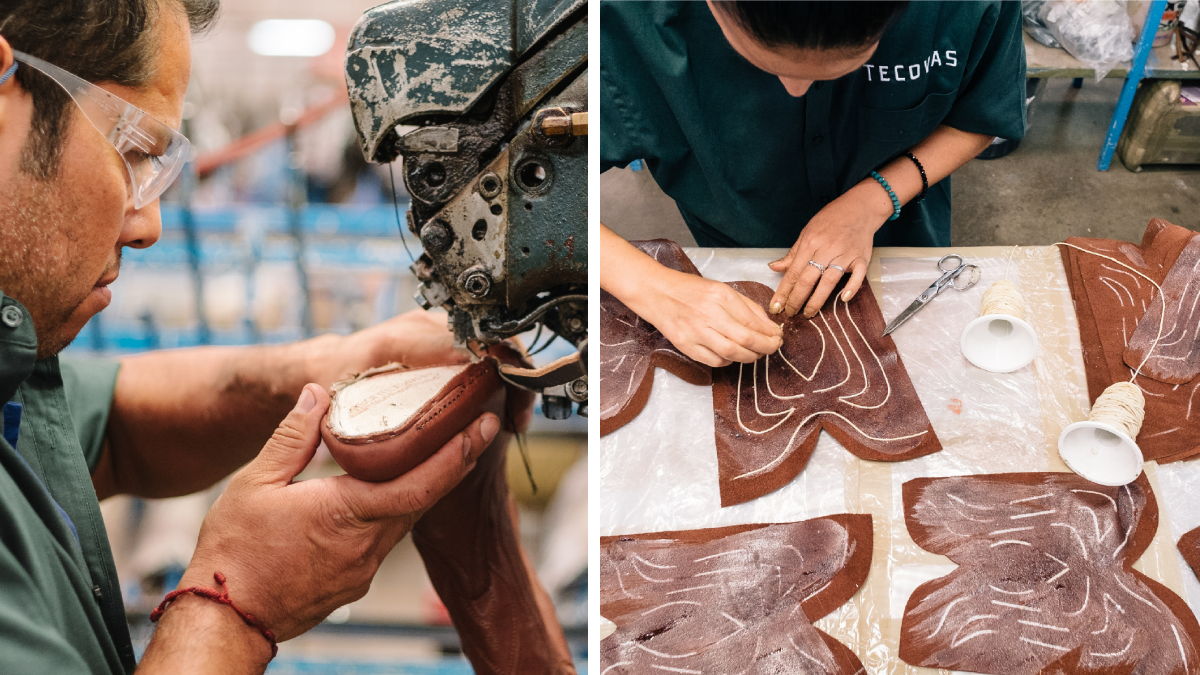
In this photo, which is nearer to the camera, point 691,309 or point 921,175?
point 691,309

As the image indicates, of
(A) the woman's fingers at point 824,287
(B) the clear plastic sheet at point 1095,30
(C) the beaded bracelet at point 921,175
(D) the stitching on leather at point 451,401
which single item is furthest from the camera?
(B) the clear plastic sheet at point 1095,30

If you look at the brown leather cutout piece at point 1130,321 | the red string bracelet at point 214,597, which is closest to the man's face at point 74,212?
the red string bracelet at point 214,597

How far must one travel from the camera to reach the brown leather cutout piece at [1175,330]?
55.7 inches

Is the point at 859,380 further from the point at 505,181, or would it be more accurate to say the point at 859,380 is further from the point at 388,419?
the point at 388,419

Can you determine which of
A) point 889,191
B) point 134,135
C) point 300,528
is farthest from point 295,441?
point 889,191

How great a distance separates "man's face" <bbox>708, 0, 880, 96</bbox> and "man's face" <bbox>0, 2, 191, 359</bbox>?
0.71m

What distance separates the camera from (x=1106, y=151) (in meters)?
3.15

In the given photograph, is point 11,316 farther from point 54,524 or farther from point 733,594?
point 733,594

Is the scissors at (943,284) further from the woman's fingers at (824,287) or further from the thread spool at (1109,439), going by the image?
the thread spool at (1109,439)

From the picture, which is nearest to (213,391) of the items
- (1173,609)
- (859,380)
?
(859,380)

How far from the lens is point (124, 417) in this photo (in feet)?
3.12

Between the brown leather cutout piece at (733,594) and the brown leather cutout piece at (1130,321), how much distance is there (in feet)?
1.88

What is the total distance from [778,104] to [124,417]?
1.16 metres

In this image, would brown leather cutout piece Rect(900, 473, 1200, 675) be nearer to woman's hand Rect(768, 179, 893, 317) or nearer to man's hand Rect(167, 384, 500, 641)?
woman's hand Rect(768, 179, 893, 317)
